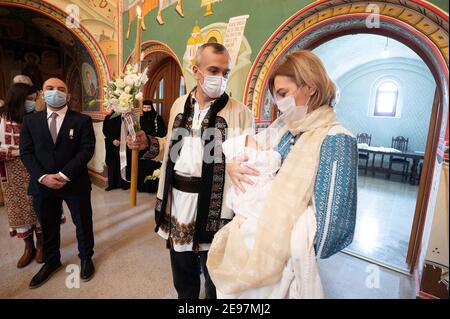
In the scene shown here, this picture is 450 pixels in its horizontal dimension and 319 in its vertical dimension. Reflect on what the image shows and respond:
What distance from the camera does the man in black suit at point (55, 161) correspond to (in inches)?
86.0

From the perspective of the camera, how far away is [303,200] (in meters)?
0.96

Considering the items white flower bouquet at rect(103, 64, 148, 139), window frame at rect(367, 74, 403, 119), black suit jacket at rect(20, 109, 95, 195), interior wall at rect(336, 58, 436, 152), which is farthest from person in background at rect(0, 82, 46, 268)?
window frame at rect(367, 74, 403, 119)

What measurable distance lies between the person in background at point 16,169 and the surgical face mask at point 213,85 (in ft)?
6.55

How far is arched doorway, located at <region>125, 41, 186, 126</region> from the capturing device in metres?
4.84

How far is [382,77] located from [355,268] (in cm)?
891

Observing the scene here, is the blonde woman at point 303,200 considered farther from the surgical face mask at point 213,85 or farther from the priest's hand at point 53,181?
the priest's hand at point 53,181

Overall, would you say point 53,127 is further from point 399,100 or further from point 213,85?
point 399,100

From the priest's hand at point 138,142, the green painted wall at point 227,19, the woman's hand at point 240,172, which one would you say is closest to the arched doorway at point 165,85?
the green painted wall at point 227,19

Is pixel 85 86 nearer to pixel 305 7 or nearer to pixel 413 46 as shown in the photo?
pixel 305 7

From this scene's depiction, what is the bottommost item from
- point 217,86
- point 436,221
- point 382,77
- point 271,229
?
point 436,221

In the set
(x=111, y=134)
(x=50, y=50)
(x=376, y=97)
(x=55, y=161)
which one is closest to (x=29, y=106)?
(x=55, y=161)

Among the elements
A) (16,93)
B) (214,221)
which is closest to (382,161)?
(214,221)

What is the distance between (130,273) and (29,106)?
6.32 ft

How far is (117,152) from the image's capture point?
5.17 m
